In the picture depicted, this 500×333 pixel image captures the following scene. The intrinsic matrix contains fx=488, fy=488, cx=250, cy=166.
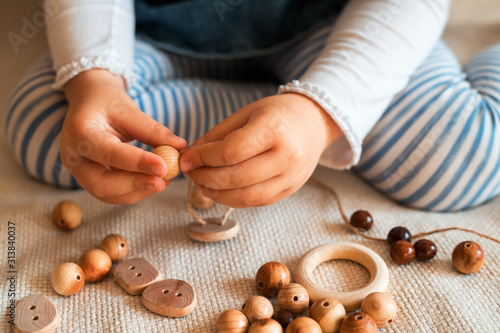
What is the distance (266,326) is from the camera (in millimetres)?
410

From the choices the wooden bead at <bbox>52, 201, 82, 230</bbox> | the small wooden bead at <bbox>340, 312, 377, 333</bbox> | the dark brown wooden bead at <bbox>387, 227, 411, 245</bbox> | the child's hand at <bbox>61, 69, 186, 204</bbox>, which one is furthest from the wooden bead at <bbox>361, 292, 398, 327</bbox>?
the wooden bead at <bbox>52, 201, 82, 230</bbox>

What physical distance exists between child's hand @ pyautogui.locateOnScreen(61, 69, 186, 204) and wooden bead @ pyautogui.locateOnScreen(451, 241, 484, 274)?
0.30 metres

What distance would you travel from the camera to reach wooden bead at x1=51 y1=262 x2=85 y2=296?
463 millimetres

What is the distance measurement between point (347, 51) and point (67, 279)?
40 centimetres

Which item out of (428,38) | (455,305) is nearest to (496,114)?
(428,38)

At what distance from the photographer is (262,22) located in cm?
75

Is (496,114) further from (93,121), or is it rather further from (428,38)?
(93,121)

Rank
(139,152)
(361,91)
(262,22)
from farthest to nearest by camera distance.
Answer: (262,22), (361,91), (139,152)

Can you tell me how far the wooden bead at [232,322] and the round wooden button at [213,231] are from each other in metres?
0.11

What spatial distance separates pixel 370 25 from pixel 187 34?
0.29m

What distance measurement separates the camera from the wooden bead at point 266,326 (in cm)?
41

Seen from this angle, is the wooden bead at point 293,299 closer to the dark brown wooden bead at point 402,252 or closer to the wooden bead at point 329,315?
the wooden bead at point 329,315

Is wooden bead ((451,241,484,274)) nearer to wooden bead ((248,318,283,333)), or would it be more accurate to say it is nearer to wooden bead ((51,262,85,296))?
wooden bead ((248,318,283,333))

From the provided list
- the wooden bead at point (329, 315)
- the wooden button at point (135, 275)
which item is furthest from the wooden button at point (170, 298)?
the wooden bead at point (329, 315)
